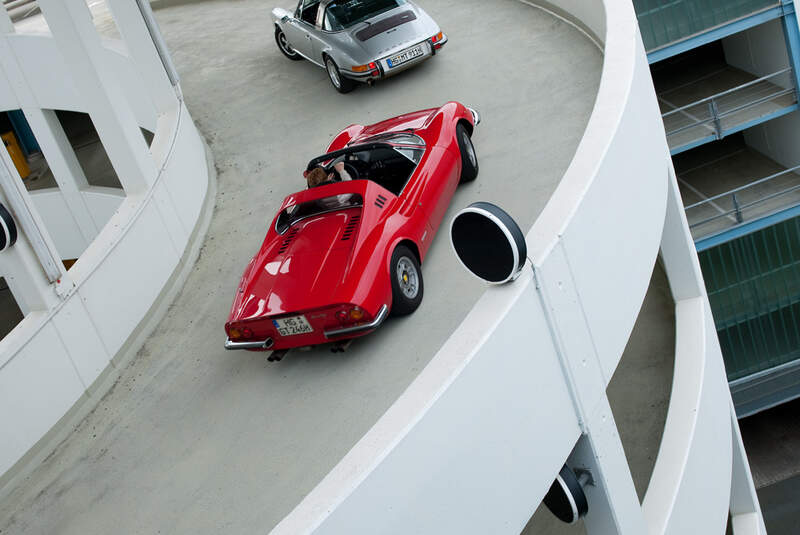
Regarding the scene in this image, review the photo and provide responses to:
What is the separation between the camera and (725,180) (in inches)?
677

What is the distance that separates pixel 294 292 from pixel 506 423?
304 centimetres

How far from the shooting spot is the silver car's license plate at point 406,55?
11.5 m

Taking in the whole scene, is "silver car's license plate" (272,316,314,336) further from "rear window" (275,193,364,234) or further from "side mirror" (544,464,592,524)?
"side mirror" (544,464,592,524)

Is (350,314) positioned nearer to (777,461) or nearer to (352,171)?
(352,171)

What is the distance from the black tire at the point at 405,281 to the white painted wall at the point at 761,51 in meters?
12.1

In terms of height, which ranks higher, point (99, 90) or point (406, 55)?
point (99, 90)

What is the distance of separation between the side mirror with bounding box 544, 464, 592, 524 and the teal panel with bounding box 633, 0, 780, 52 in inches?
Result: 504

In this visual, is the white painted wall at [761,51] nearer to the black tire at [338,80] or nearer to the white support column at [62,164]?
the black tire at [338,80]

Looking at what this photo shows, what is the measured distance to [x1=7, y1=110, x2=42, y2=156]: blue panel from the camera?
21750mm

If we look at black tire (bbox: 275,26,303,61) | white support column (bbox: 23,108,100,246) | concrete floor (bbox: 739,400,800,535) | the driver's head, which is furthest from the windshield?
concrete floor (bbox: 739,400,800,535)

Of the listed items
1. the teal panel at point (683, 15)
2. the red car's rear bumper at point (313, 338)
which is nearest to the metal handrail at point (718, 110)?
the teal panel at point (683, 15)

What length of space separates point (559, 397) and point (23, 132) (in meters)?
21.1

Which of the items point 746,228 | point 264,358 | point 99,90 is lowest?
point 746,228

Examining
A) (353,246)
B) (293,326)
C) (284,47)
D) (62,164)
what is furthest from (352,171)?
(62,164)
